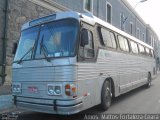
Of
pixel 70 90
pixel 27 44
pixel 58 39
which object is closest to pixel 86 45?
pixel 58 39

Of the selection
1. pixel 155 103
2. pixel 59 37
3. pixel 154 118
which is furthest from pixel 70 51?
pixel 155 103

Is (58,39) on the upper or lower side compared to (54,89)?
upper

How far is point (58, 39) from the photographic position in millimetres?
6254

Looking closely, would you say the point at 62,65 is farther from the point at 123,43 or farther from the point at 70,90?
the point at 123,43

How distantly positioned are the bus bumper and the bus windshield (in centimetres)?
115

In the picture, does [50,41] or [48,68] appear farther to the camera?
[50,41]

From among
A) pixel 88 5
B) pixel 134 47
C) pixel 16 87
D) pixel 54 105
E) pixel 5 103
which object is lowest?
pixel 5 103

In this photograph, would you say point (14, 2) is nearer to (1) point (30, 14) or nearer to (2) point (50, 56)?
(1) point (30, 14)

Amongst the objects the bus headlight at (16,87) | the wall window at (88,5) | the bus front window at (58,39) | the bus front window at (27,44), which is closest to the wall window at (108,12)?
the wall window at (88,5)

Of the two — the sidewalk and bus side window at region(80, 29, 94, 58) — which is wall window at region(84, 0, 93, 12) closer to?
the sidewalk

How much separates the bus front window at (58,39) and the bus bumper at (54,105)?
3.84ft

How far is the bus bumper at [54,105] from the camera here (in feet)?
18.9

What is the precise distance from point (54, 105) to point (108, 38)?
355 cm

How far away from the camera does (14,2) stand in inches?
499
